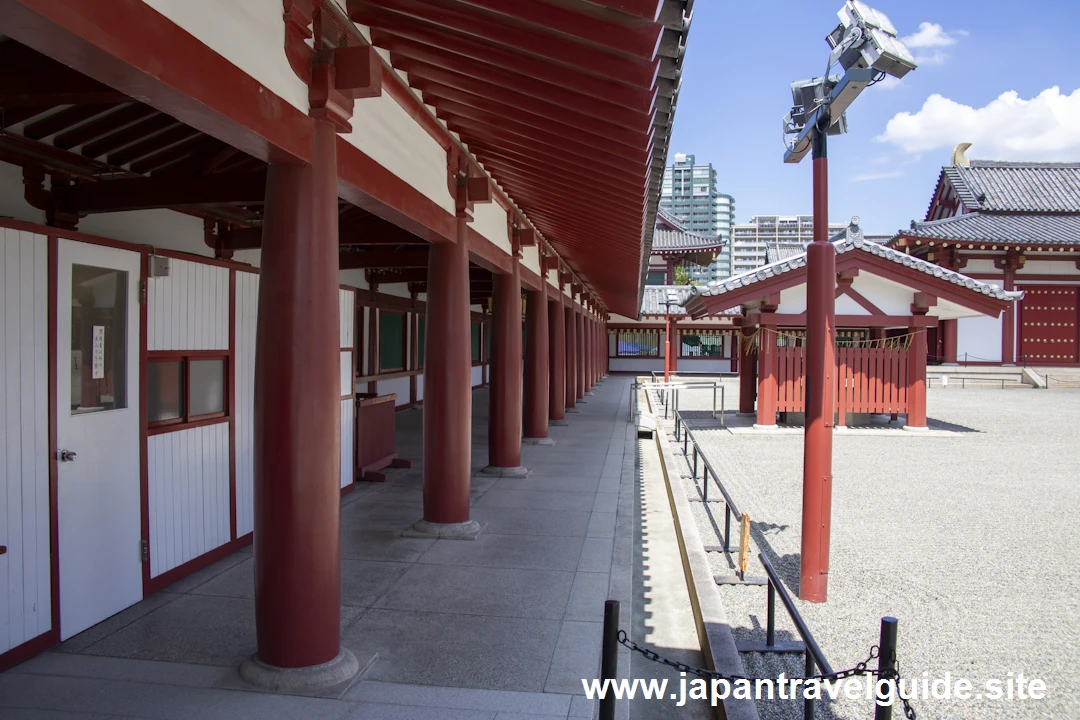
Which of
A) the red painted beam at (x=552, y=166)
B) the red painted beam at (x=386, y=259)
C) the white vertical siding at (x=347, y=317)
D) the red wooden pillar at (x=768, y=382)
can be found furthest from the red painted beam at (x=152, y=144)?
the red wooden pillar at (x=768, y=382)

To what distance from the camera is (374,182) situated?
156 inches

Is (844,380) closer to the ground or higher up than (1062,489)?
higher up

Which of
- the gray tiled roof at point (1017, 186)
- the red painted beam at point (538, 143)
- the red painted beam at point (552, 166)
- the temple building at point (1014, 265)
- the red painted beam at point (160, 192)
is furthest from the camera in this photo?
the gray tiled roof at point (1017, 186)

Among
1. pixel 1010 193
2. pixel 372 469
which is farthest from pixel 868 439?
pixel 1010 193

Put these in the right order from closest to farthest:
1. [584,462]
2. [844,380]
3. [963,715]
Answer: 1. [963,715]
2. [584,462]
3. [844,380]

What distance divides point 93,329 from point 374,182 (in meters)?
1.77

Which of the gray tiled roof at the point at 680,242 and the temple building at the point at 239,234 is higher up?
the gray tiled roof at the point at 680,242

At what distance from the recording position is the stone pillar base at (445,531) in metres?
5.76

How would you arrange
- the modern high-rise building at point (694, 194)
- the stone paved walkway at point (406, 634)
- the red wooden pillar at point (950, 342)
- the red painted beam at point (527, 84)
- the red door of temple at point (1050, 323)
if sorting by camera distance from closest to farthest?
the stone paved walkway at point (406, 634) → the red painted beam at point (527, 84) → the red door of temple at point (1050, 323) → the red wooden pillar at point (950, 342) → the modern high-rise building at point (694, 194)

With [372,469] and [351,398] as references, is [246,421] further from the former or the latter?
[372,469]

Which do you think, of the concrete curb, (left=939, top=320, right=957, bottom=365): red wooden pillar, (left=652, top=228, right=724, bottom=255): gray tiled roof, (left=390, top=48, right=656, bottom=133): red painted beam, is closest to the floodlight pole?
the concrete curb

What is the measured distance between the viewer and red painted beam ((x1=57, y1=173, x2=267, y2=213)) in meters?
3.97

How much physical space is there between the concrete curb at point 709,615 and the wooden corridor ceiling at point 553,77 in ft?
9.74

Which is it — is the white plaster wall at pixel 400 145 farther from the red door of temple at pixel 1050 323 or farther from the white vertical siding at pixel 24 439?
the red door of temple at pixel 1050 323
